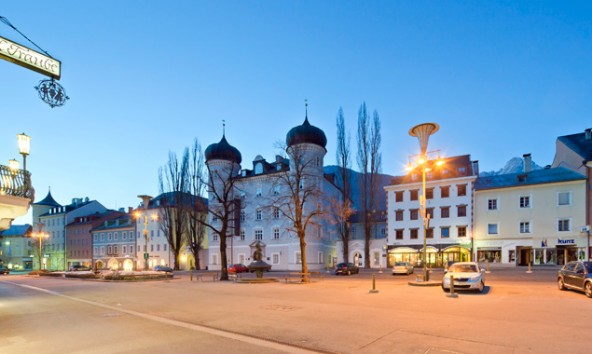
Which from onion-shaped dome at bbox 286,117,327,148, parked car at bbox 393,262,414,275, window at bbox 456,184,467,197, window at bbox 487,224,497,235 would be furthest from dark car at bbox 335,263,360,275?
onion-shaped dome at bbox 286,117,327,148

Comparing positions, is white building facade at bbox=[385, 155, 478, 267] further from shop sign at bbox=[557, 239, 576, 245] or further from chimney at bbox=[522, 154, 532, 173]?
shop sign at bbox=[557, 239, 576, 245]

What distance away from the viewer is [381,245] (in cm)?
4766

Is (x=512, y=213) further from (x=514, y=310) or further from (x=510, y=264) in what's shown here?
(x=514, y=310)

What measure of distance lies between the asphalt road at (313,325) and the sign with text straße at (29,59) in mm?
5990

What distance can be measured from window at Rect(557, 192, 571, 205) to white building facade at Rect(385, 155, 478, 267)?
8.38 m

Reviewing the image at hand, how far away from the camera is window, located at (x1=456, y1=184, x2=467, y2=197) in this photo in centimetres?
4234

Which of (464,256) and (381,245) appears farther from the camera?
(381,245)

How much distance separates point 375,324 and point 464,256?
36458 millimetres

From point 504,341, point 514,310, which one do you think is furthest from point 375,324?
point 514,310

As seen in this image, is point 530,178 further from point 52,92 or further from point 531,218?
point 52,92

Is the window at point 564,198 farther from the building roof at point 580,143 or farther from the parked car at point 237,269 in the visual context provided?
the parked car at point 237,269

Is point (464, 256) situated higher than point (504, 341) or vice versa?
point (504, 341)

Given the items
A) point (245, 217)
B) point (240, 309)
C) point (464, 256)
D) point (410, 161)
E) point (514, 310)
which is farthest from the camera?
point (245, 217)

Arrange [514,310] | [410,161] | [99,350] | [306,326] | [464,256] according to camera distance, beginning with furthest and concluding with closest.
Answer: [464,256] → [410,161] → [514,310] → [306,326] → [99,350]
